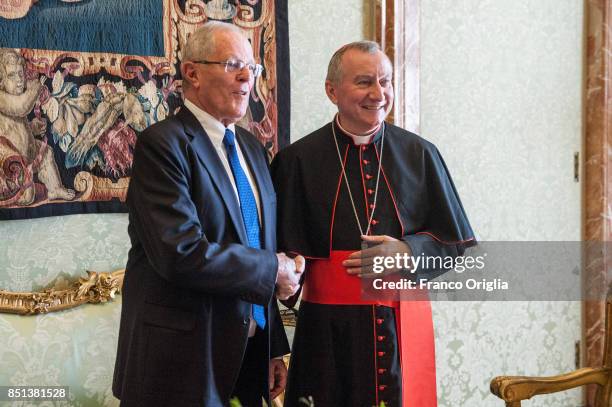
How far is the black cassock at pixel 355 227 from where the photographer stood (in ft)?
7.49

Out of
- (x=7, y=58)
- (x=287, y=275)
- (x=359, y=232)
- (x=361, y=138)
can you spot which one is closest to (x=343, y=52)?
(x=361, y=138)

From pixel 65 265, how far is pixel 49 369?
0.37 m

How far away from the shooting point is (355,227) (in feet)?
7.64

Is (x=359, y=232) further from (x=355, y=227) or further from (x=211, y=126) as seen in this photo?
(x=211, y=126)

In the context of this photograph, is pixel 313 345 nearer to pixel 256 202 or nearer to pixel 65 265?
pixel 256 202

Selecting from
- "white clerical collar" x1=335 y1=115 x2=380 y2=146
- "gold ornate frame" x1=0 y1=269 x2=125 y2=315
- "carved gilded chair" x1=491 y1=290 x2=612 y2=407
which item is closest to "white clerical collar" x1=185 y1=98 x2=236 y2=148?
"white clerical collar" x1=335 y1=115 x2=380 y2=146

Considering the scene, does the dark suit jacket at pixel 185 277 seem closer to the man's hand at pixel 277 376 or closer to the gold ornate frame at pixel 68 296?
the man's hand at pixel 277 376

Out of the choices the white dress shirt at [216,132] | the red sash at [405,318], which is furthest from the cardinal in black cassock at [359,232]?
the white dress shirt at [216,132]

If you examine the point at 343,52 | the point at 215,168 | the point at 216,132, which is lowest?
the point at 215,168

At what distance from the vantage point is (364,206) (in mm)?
2357

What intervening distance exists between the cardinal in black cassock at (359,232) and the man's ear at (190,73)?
446mm

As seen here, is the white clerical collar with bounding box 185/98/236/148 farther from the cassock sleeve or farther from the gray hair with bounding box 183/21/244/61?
the cassock sleeve

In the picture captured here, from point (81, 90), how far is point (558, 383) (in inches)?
75.5

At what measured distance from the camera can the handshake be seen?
2.07 m
